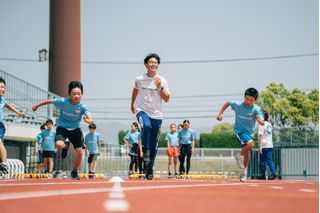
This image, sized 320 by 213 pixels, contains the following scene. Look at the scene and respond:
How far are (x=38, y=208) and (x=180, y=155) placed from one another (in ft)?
56.6

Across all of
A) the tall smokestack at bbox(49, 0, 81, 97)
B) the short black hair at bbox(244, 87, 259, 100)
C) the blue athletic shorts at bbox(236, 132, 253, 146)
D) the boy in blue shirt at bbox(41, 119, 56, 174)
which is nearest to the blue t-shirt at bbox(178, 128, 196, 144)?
the boy in blue shirt at bbox(41, 119, 56, 174)

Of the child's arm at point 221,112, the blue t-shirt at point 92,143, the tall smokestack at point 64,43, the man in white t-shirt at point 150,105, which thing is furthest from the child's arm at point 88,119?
the tall smokestack at point 64,43

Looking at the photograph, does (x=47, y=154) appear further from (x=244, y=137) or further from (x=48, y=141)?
(x=244, y=137)

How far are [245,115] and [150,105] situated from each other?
232cm

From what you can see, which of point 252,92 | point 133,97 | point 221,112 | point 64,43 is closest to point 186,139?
point 221,112

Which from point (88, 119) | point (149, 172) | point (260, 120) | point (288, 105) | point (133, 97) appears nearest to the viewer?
point (88, 119)

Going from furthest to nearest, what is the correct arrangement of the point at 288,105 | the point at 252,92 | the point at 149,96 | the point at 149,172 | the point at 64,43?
the point at 288,105
the point at 64,43
the point at 252,92
the point at 149,96
the point at 149,172

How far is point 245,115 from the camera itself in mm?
10812

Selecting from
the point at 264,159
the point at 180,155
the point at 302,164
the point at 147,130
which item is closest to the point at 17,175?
the point at 180,155

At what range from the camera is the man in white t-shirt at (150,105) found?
9.48 meters

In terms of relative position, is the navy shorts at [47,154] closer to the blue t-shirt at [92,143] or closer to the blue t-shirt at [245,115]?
the blue t-shirt at [92,143]

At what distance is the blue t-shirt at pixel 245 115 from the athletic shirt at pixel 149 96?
1952 mm

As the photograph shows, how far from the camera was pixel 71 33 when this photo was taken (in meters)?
32.3

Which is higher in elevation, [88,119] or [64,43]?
[64,43]
